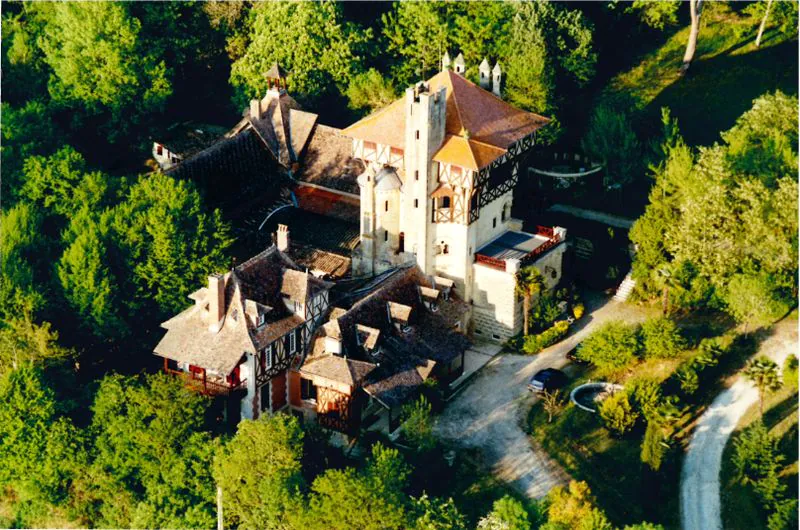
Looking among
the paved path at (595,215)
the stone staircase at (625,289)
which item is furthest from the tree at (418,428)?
the paved path at (595,215)

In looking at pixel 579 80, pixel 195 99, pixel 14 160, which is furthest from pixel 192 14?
pixel 579 80

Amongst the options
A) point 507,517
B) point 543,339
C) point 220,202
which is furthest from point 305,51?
point 507,517

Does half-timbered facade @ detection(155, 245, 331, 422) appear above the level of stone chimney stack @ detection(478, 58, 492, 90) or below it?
below

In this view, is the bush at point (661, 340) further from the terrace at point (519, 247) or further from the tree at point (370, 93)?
the tree at point (370, 93)

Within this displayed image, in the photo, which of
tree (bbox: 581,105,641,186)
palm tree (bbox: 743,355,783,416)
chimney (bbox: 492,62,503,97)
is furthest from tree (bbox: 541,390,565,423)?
tree (bbox: 581,105,641,186)

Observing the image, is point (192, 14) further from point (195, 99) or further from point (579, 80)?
point (579, 80)

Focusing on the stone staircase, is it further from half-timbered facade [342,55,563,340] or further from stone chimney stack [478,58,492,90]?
stone chimney stack [478,58,492,90]

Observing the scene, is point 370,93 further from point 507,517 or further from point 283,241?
point 507,517
